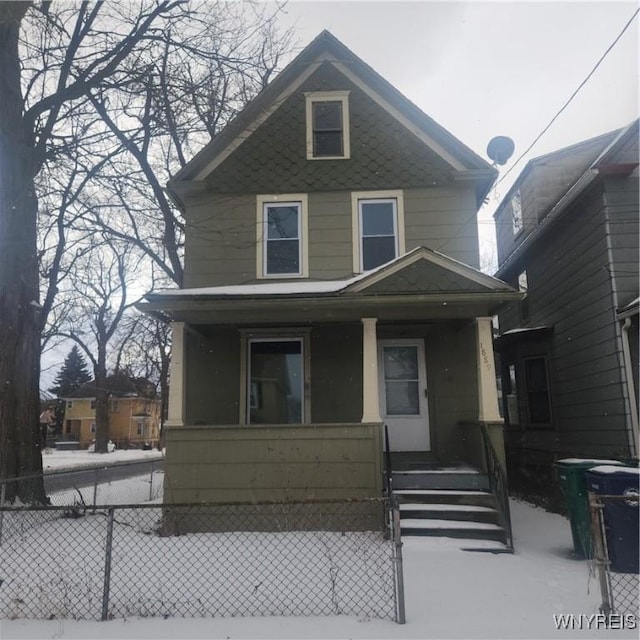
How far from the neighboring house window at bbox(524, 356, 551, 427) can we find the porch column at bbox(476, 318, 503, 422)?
408 centimetres

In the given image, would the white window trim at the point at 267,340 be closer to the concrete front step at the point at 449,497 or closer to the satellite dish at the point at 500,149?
the concrete front step at the point at 449,497

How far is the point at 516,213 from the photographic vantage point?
14.0 metres

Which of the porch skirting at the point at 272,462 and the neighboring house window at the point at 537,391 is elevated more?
the neighboring house window at the point at 537,391

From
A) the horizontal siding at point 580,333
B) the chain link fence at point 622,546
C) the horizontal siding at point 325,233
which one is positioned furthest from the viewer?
the horizontal siding at point 325,233

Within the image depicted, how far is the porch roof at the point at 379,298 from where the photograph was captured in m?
7.82

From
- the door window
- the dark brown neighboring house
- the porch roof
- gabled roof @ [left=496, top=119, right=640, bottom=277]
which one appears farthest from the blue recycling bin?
gabled roof @ [left=496, top=119, right=640, bottom=277]

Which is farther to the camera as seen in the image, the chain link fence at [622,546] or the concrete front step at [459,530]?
the concrete front step at [459,530]

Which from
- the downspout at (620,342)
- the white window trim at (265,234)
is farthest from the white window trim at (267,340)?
the downspout at (620,342)

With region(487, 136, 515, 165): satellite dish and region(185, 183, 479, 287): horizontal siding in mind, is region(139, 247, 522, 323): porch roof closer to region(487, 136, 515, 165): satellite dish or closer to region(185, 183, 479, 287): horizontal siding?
region(185, 183, 479, 287): horizontal siding

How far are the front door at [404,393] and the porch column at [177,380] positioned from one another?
336 centimetres

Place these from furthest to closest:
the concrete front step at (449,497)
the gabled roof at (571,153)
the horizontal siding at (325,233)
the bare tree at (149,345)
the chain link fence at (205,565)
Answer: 1. the bare tree at (149,345)
2. the gabled roof at (571,153)
3. the horizontal siding at (325,233)
4. the concrete front step at (449,497)
5. the chain link fence at (205,565)

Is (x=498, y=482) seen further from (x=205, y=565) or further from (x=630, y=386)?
(x=205, y=565)

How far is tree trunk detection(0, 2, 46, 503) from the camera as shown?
8664mm

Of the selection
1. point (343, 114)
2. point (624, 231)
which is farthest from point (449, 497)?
point (343, 114)
